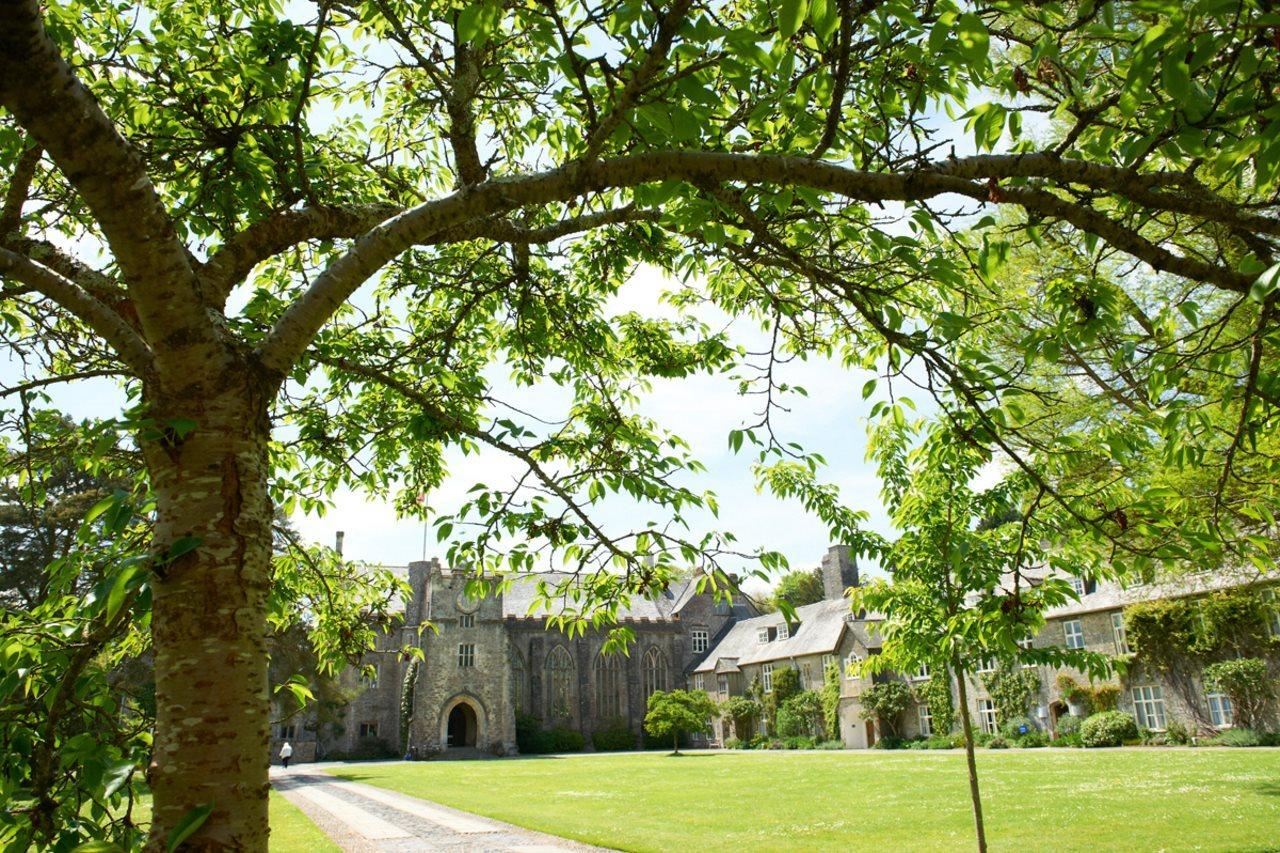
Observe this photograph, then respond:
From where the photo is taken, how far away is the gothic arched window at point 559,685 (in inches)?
2120

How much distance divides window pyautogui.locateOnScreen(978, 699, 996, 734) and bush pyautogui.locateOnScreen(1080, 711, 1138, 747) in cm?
525

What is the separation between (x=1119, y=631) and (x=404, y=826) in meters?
29.9

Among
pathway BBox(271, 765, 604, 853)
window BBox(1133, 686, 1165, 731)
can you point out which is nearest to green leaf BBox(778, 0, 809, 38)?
pathway BBox(271, 765, 604, 853)

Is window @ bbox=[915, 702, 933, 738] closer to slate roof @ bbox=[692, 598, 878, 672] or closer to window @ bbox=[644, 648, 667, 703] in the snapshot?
slate roof @ bbox=[692, 598, 878, 672]

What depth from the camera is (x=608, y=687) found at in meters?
55.7

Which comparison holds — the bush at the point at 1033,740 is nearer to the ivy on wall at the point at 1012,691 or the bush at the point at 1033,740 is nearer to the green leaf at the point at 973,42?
the ivy on wall at the point at 1012,691

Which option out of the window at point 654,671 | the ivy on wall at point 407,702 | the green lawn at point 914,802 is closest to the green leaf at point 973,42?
the green lawn at point 914,802

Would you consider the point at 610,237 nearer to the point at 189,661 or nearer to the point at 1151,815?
the point at 189,661

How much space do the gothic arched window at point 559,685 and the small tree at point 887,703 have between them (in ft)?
71.1

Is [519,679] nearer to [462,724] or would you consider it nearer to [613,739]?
[462,724]

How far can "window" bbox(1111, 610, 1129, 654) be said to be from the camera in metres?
32.2

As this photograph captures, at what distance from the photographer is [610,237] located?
5984 mm

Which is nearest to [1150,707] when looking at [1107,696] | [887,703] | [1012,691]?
[1107,696]

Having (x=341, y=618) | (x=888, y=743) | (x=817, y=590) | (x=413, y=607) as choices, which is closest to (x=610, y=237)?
(x=341, y=618)
